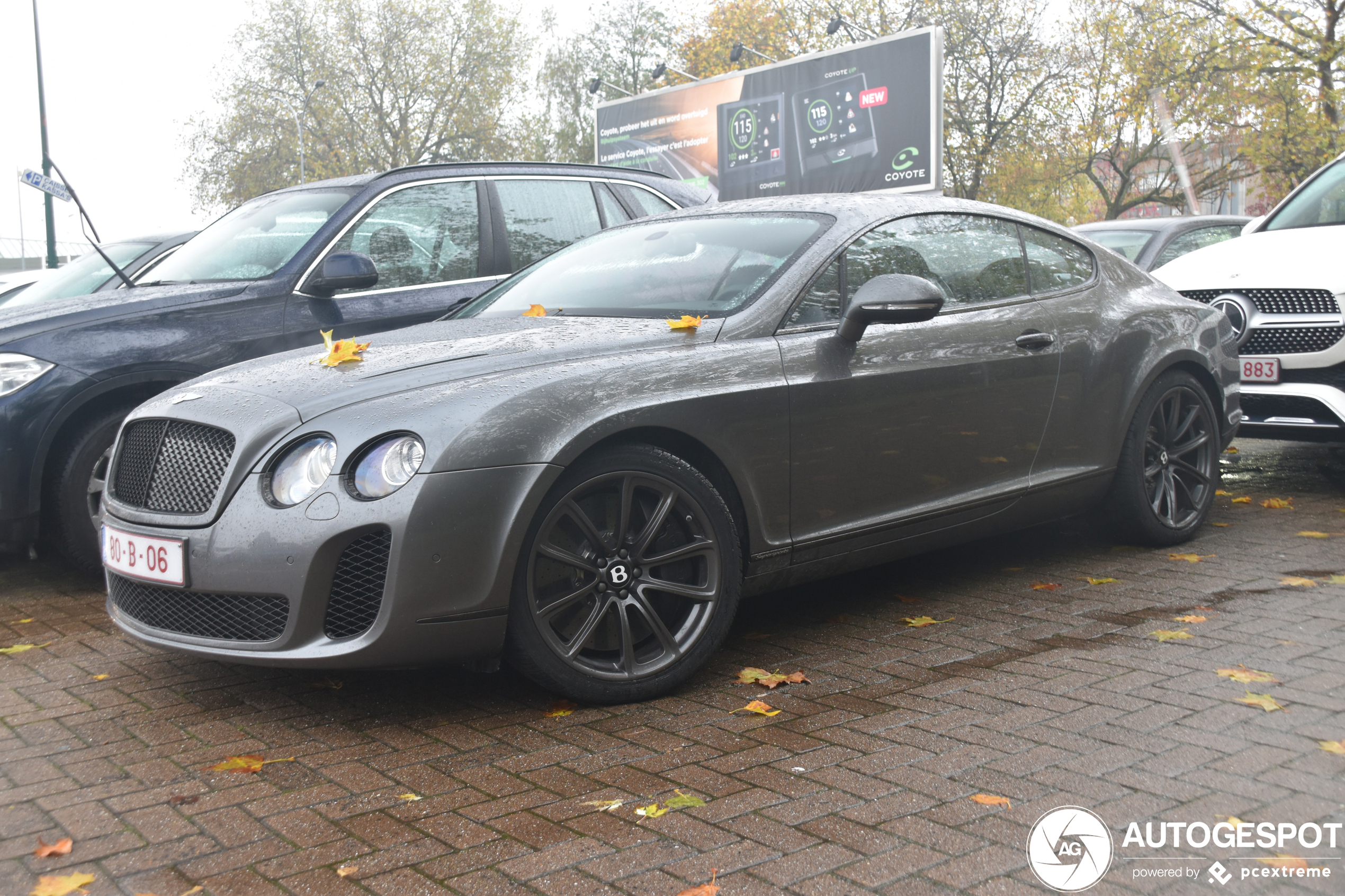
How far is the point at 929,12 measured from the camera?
37875 mm

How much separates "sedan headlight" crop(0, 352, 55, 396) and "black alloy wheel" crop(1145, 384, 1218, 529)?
462 centimetres

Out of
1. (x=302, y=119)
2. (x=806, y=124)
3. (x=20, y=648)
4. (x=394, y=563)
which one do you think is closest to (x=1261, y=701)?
(x=394, y=563)

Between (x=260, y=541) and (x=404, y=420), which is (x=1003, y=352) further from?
(x=260, y=541)

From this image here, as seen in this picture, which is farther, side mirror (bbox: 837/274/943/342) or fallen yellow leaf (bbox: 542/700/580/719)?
side mirror (bbox: 837/274/943/342)

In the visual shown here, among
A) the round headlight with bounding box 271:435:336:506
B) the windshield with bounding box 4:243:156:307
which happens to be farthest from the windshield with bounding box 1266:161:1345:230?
the windshield with bounding box 4:243:156:307

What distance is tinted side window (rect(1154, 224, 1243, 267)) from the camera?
10148 mm

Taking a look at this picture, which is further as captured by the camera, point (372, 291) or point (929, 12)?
point (929, 12)

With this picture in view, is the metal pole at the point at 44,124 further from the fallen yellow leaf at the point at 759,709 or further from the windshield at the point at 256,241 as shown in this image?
the fallen yellow leaf at the point at 759,709

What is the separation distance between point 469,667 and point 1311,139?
26.4 meters

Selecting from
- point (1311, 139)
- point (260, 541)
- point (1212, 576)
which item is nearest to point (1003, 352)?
point (1212, 576)

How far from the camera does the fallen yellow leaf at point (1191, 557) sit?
5306mm

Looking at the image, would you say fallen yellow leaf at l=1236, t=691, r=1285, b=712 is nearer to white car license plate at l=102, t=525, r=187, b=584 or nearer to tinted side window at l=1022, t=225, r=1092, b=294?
tinted side window at l=1022, t=225, r=1092, b=294

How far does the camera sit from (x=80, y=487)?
5.09 metres

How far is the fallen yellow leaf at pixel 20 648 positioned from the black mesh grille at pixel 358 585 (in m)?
1.76
